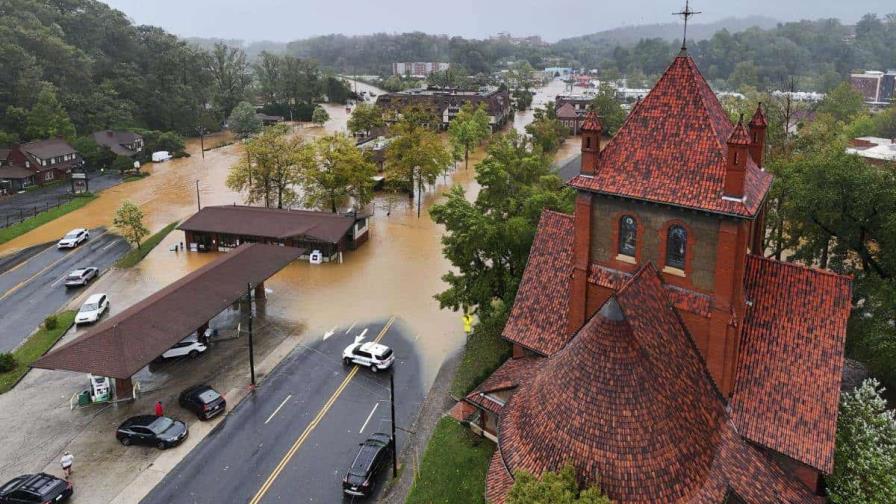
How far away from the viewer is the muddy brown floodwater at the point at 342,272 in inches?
1769

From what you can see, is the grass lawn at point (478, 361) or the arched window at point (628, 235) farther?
the grass lawn at point (478, 361)

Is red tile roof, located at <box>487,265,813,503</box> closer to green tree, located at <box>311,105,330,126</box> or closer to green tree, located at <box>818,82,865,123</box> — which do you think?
green tree, located at <box>818,82,865,123</box>

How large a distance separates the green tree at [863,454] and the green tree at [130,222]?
56.4m

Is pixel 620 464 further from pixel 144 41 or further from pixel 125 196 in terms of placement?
pixel 144 41

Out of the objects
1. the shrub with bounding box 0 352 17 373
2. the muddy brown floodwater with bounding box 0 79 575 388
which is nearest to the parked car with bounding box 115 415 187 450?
the shrub with bounding box 0 352 17 373

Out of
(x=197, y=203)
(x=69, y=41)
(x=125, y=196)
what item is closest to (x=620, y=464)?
(x=197, y=203)

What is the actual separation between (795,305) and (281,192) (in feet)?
185

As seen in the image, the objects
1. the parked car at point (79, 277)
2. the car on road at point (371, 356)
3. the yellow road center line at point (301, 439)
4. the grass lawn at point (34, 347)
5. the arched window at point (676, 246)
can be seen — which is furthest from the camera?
the parked car at point (79, 277)

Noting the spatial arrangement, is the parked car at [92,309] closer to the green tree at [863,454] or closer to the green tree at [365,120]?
the green tree at [863,454]

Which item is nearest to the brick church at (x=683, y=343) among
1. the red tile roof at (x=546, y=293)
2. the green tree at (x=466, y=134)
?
the red tile roof at (x=546, y=293)

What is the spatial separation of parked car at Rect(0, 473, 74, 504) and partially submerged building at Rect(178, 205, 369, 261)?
31228mm

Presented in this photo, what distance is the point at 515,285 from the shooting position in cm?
3812

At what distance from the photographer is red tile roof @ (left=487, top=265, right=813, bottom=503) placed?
64.1 feet

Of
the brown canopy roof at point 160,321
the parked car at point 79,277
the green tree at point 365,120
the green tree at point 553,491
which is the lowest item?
the parked car at point 79,277
